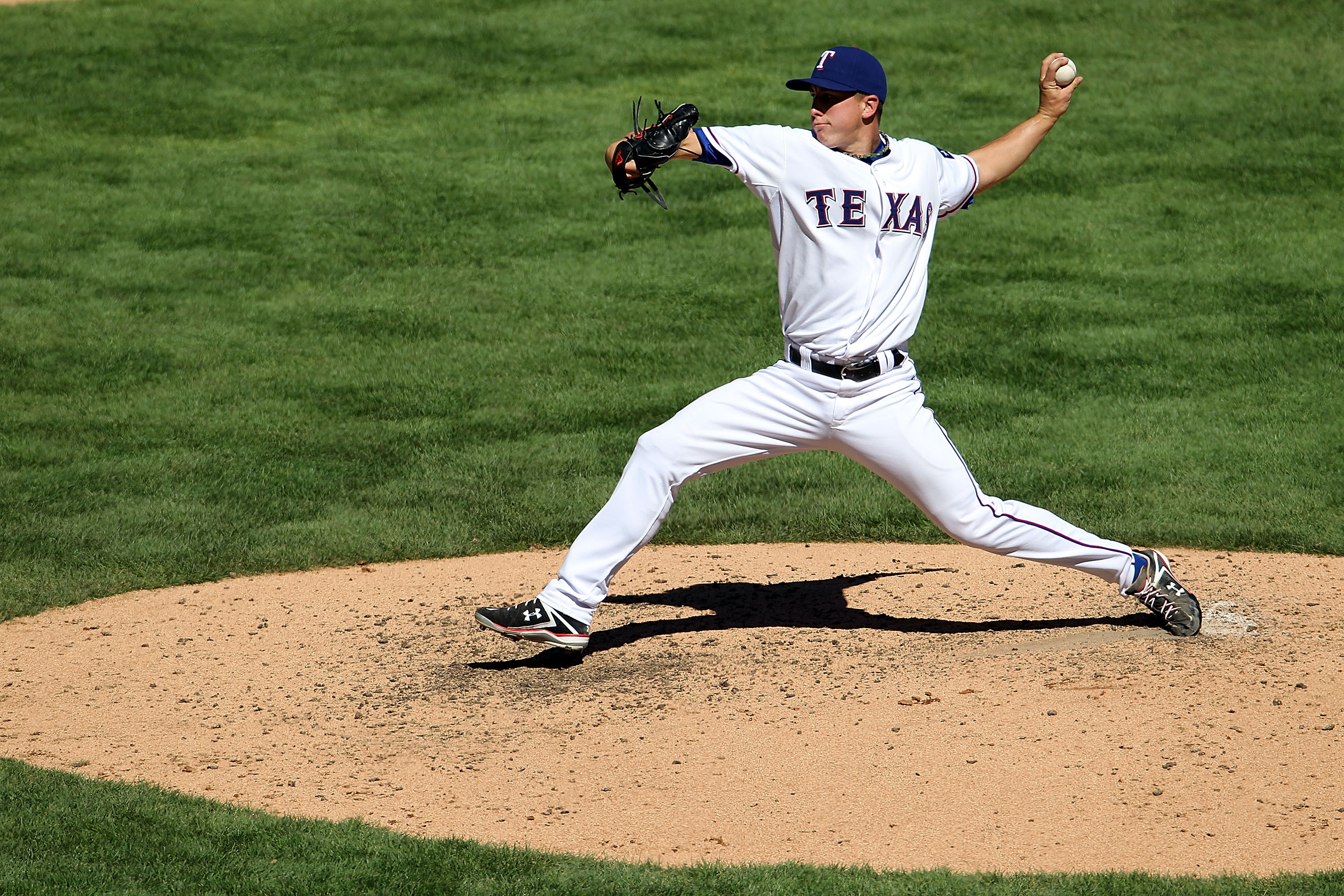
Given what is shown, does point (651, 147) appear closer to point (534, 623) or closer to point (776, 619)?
point (534, 623)

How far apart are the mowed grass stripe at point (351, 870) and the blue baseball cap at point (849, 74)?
244 cm

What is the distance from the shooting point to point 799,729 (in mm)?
4664

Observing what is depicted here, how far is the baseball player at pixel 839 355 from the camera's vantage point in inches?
189

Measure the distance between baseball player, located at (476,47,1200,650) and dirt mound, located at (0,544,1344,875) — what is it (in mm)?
384

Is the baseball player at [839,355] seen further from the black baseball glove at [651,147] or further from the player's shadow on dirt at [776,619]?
the player's shadow on dirt at [776,619]

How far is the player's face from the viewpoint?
4.83m

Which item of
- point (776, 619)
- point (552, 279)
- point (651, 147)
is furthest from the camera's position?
point (552, 279)

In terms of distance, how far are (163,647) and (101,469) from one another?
2.62m


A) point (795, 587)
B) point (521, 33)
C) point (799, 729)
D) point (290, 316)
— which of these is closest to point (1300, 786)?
point (799, 729)

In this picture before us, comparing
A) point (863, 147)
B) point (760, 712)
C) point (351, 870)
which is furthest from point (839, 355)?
point (351, 870)

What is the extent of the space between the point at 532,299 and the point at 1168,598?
631 centimetres

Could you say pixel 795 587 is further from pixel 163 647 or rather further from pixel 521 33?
pixel 521 33

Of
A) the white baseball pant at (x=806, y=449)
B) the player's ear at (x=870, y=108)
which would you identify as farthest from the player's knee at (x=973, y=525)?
the player's ear at (x=870, y=108)

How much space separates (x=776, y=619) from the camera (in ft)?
18.9
